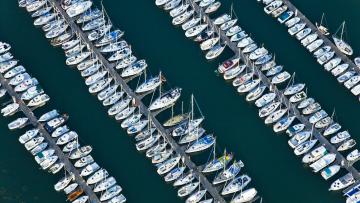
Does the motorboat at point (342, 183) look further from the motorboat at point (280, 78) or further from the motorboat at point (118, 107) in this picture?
the motorboat at point (118, 107)

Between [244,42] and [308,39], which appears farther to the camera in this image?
[308,39]

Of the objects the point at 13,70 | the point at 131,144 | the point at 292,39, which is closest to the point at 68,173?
the point at 131,144

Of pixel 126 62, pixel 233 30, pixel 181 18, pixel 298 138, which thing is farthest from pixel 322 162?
pixel 181 18

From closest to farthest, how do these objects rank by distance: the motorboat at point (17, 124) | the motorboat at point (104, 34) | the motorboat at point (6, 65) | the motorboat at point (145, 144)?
the motorboat at point (145, 144) < the motorboat at point (17, 124) < the motorboat at point (6, 65) < the motorboat at point (104, 34)

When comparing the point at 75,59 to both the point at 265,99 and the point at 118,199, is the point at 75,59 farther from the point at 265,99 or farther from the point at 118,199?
the point at 265,99

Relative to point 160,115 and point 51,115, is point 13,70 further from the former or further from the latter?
point 160,115

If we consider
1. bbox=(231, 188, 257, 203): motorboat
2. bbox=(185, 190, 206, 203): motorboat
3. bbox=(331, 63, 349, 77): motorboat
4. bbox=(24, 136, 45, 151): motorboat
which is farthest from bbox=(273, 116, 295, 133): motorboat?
bbox=(24, 136, 45, 151): motorboat

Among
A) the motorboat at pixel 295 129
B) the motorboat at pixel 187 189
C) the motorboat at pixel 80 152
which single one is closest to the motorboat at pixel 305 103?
the motorboat at pixel 295 129
